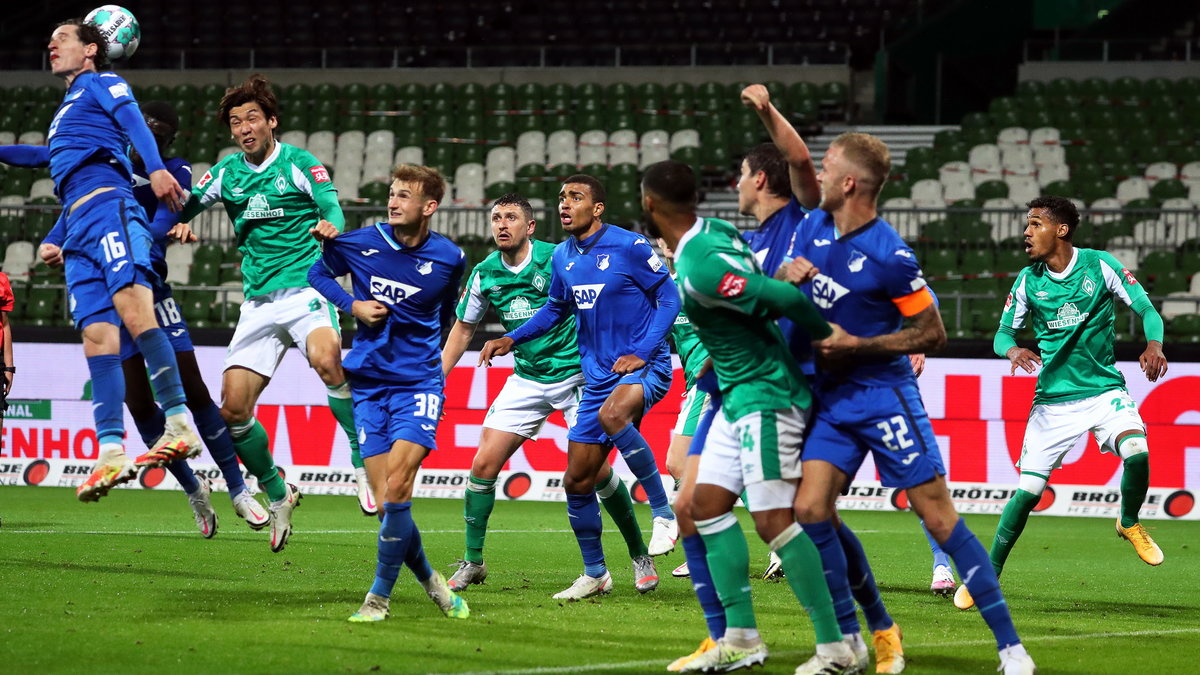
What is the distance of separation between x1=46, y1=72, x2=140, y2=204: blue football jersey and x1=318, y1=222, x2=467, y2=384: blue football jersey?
1.39 m

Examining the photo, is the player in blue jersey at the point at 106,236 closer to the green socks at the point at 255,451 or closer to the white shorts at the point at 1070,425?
the green socks at the point at 255,451

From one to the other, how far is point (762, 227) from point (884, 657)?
2074 mm

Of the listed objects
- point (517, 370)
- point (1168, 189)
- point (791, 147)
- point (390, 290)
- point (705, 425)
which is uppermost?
point (1168, 189)

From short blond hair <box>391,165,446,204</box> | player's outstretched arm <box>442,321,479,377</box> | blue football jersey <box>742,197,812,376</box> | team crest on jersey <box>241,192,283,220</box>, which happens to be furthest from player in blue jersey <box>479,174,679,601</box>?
blue football jersey <box>742,197,812,376</box>

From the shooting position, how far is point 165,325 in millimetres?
8859

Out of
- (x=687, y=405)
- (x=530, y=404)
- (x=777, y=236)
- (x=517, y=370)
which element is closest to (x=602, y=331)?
(x=530, y=404)

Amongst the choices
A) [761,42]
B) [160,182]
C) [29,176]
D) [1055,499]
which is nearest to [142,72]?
[29,176]

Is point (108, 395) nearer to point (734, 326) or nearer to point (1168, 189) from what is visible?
point (734, 326)

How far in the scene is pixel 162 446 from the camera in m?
7.78

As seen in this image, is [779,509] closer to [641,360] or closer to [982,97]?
[641,360]

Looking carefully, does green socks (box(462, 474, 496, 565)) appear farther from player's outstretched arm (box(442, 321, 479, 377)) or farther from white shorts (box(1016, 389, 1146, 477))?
white shorts (box(1016, 389, 1146, 477))

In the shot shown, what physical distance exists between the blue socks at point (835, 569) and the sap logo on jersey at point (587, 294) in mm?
3404

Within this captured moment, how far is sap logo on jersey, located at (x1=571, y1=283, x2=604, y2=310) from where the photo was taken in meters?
9.27

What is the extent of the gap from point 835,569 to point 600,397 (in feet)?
11.1
